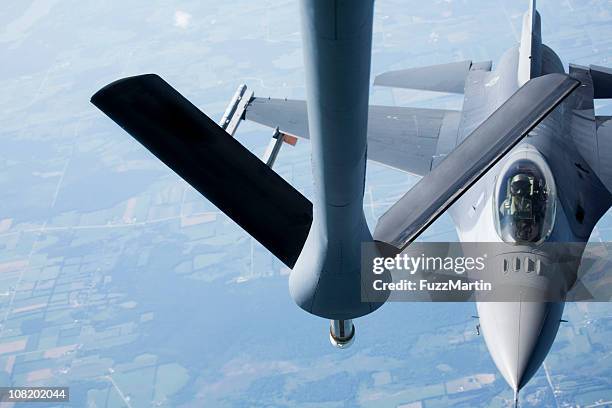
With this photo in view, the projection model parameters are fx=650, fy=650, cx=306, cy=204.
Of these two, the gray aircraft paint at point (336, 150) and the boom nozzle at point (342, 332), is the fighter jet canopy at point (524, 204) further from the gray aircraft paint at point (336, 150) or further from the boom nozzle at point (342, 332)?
the gray aircraft paint at point (336, 150)

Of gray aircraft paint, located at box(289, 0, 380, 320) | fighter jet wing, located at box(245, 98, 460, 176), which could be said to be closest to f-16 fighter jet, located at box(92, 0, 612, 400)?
gray aircraft paint, located at box(289, 0, 380, 320)

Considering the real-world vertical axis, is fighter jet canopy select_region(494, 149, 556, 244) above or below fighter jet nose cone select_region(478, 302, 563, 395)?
above

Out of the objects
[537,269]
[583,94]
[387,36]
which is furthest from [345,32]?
[387,36]

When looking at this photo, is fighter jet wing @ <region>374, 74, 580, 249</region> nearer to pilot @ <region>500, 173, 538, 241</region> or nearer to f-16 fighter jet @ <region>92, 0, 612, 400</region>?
f-16 fighter jet @ <region>92, 0, 612, 400</region>

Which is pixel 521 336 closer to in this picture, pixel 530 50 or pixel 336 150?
pixel 336 150

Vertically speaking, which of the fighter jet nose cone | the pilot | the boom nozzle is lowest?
the fighter jet nose cone

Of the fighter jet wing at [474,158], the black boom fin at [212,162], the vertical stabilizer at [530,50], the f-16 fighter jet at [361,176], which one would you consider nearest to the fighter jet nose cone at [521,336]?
the f-16 fighter jet at [361,176]
